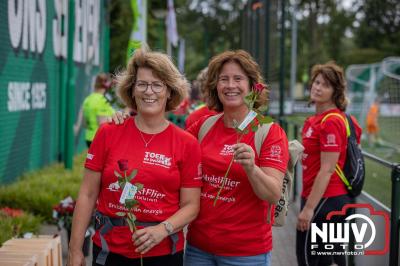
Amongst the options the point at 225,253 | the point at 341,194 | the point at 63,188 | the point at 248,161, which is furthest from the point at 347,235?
the point at 63,188

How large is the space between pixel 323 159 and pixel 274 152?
4.49 ft

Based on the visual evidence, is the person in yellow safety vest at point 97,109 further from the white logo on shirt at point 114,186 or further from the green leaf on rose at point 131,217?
the green leaf on rose at point 131,217

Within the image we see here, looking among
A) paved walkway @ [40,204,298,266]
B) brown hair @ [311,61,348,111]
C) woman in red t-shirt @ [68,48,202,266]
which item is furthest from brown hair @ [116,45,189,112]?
paved walkway @ [40,204,298,266]

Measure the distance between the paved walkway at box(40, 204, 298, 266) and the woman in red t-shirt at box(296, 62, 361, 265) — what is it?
1612mm

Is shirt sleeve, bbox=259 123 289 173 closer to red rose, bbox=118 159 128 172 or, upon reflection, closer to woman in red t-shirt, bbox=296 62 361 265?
red rose, bbox=118 159 128 172

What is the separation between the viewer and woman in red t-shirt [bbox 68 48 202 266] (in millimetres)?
3305

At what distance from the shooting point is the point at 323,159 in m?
4.73

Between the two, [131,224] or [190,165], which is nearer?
[131,224]

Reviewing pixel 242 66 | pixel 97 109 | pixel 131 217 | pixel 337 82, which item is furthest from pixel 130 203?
pixel 97 109

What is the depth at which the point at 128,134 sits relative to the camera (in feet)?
11.2

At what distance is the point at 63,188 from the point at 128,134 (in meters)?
5.33

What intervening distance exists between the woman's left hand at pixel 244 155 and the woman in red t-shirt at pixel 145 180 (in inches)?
12.0

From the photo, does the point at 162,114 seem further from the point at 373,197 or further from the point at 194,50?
the point at 194,50

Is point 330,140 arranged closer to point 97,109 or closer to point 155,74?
point 155,74
